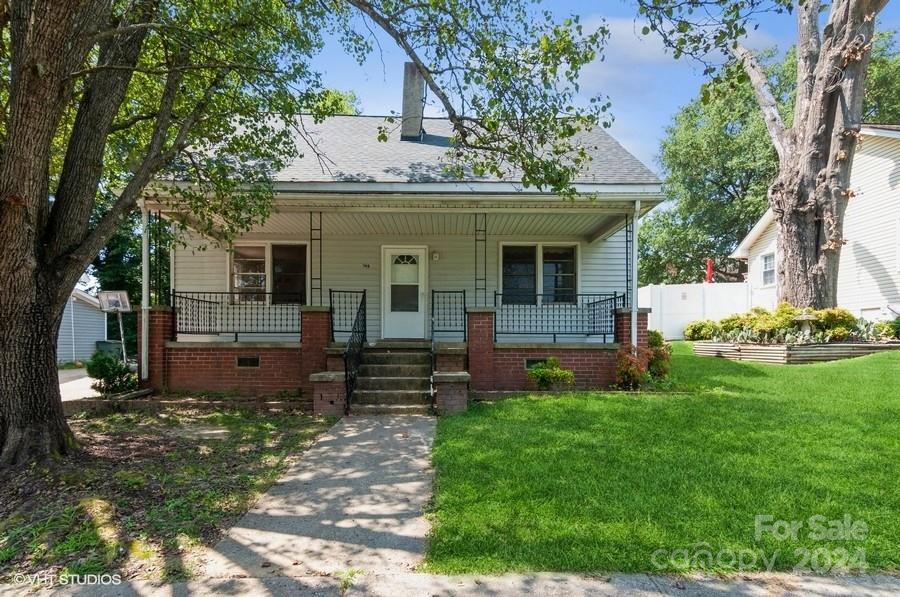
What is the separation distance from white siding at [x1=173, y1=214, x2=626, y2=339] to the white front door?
0.14m

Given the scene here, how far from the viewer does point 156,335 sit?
24.6ft

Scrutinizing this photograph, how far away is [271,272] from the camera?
967cm

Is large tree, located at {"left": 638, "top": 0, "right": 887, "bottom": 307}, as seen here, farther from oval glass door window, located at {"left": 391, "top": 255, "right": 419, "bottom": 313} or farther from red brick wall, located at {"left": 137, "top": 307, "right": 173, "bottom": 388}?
red brick wall, located at {"left": 137, "top": 307, "right": 173, "bottom": 388}

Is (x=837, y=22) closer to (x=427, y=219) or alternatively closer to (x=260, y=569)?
(x=427, y=219)

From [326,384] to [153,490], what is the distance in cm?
287

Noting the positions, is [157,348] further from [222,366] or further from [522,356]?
[522,356]

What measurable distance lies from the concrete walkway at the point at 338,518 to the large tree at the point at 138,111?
2.32m

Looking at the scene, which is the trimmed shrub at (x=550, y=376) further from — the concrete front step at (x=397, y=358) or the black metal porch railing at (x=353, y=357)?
the black metal porch railing at (x=353, y=357)

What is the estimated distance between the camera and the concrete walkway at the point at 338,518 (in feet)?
8.30

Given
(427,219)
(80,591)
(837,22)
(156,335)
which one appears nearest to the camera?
(80,591)

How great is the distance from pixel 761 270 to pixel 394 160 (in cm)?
1530

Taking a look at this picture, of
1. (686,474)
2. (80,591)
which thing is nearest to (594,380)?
(686,474)

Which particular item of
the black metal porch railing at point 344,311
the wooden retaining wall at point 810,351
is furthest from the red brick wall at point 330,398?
the wooden retaining wall at point 810,351

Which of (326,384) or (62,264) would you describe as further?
(326,384)
